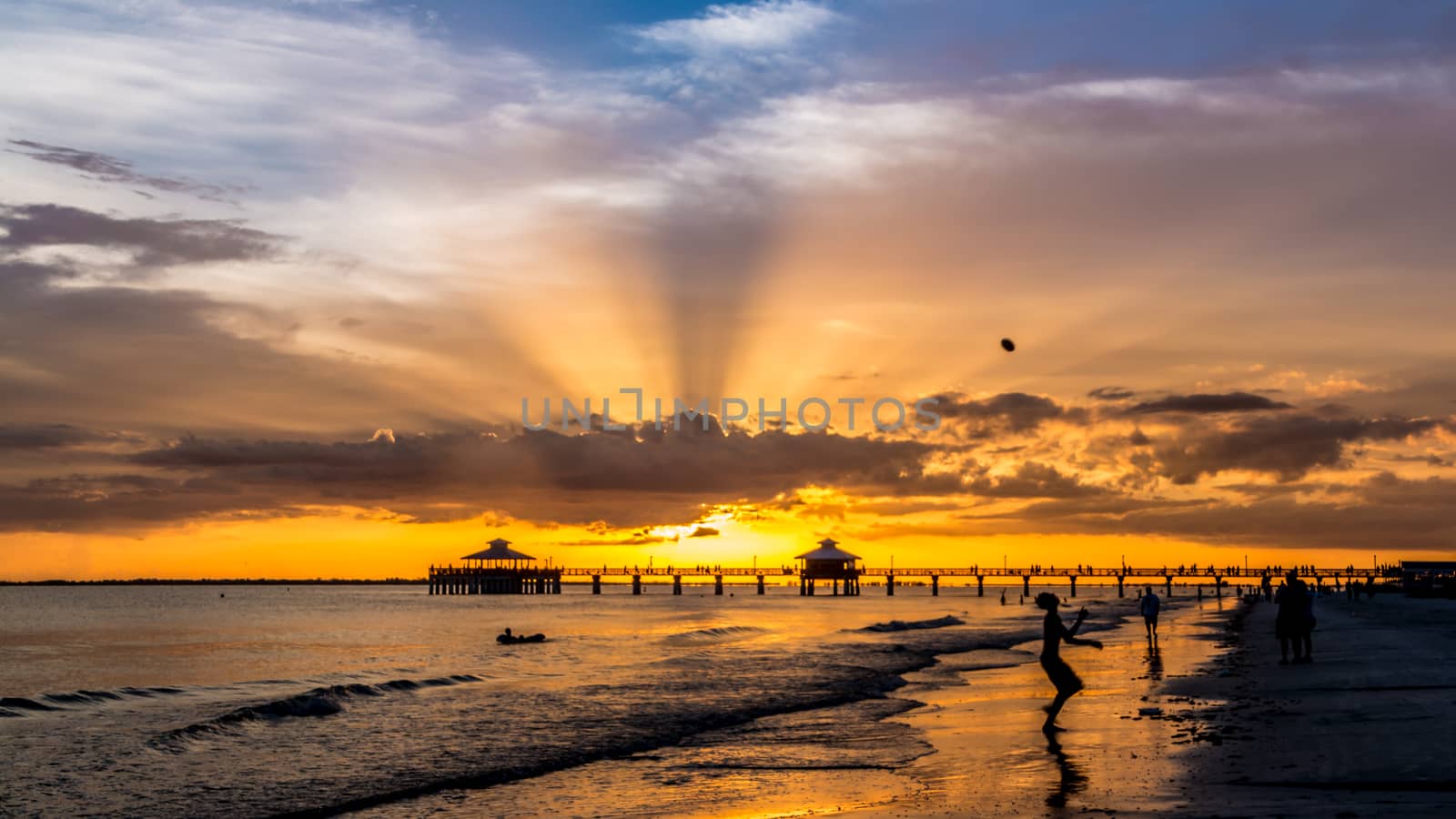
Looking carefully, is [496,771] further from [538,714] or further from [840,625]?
[840,625]

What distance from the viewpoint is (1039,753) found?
1630 cm

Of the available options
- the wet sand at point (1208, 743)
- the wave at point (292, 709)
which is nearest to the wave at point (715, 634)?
the wave at point (292, 709)

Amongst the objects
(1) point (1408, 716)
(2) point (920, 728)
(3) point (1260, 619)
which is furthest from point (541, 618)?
(1) point (1408, 716)

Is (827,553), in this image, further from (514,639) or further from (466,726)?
(466,726)

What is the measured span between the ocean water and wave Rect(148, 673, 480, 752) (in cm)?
9

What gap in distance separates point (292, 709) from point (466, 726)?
6219 mm

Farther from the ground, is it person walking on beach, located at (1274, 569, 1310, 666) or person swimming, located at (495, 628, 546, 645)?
person walking on beach, located at (1274, 569, 1310, 666)

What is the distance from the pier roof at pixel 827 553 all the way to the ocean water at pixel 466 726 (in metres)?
116

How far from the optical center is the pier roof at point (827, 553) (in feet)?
578

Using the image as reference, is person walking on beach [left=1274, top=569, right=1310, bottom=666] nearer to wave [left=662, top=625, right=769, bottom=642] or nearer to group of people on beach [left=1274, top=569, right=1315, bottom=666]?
group of people on beach [left=1274, top=569, right=1315, bottom=666]

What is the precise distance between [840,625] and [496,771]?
66288 millimetres

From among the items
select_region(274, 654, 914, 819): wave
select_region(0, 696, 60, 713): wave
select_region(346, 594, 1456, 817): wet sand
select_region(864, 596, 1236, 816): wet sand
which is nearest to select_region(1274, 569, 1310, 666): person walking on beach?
select_region(346, 594, 1456, 817): wet sand

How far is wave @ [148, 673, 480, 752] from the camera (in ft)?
80.3

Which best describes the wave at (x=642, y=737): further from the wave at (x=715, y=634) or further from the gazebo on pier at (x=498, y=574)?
the gazebo on pier at (x=498, y=574)
